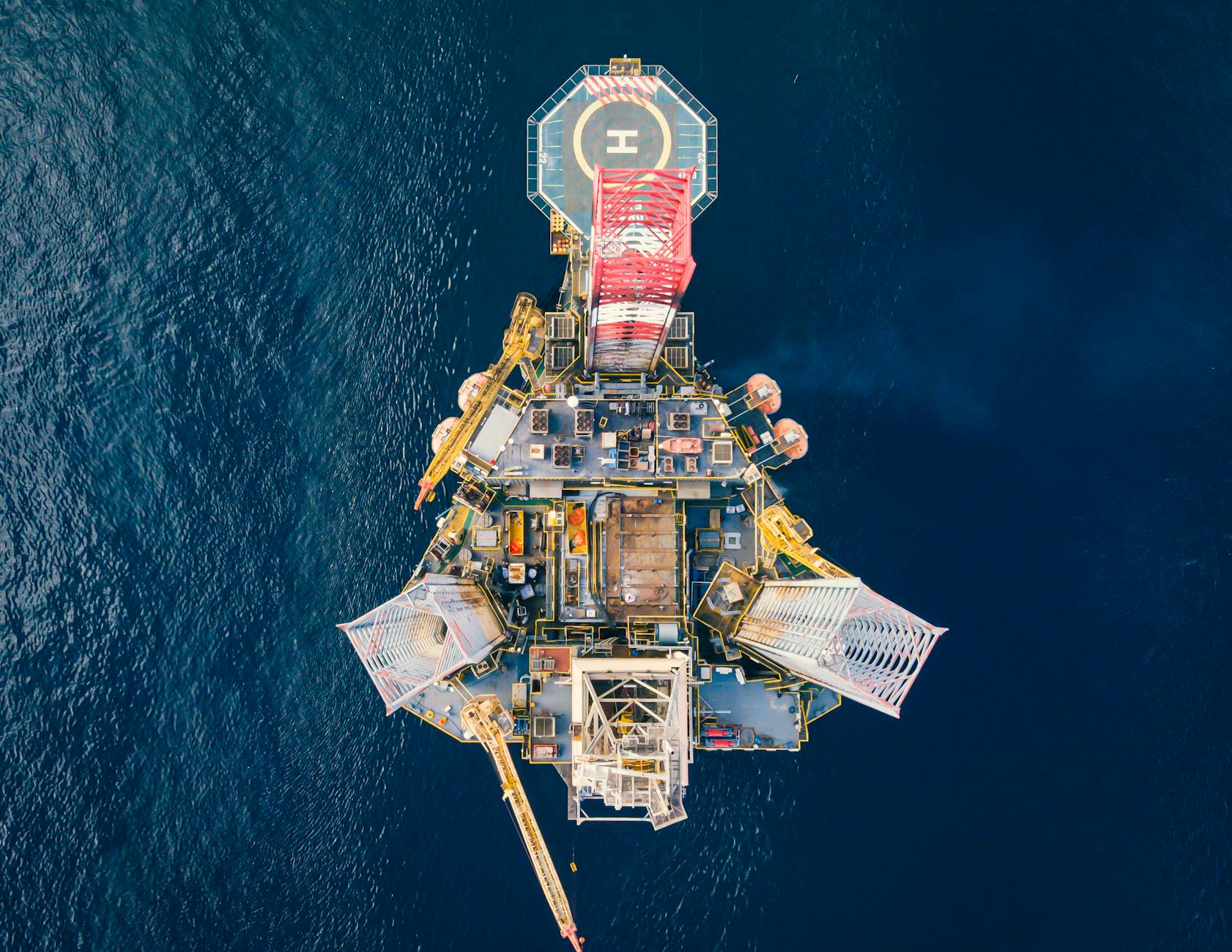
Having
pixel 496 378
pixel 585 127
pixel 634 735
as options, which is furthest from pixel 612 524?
pixel 585 127

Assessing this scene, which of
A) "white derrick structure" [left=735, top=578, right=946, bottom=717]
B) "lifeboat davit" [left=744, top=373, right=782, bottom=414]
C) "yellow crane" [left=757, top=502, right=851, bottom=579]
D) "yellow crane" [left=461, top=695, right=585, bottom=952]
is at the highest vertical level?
"lifeboat davit" [left=744, top=373, right=782, bottom=414]

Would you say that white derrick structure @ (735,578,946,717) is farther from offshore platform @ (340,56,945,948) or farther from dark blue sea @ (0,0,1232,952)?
dark blue sea @ (0,0,1232,952)

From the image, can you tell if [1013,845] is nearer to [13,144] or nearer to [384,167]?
[384,167]

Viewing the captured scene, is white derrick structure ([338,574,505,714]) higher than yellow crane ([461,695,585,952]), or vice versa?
white derrick structure ([338,574,505,714])

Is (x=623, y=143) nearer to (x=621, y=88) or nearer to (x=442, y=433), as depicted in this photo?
(x=621, y=88)

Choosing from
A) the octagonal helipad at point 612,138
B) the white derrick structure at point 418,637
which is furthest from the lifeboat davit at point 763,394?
the white derrick structure at point 418,637

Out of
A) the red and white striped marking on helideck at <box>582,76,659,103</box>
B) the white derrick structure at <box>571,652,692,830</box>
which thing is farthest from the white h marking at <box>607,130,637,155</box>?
the white derrick structure at <box>571,652,692,830</box>
